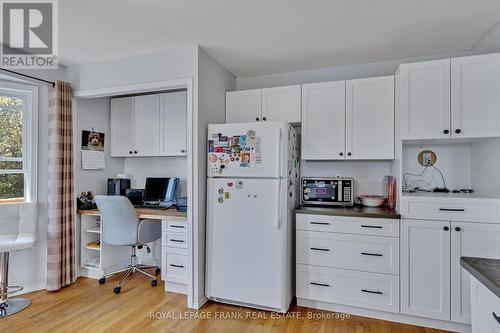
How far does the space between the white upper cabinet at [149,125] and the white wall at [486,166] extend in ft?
9.96

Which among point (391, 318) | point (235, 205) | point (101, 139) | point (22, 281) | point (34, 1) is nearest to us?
point (34, 1)

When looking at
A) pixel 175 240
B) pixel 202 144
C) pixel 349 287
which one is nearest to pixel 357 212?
pixel 349 287

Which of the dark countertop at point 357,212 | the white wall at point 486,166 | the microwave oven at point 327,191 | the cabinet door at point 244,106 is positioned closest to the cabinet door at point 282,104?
the cabinet door at point 244,106

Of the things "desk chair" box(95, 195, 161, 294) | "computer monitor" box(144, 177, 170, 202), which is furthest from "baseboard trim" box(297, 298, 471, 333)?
"computer monitor" box(144, 177, 170, 202)

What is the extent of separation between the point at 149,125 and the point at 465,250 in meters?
3.53

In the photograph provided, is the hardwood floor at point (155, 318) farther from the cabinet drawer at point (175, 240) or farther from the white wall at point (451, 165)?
the white wall at point (451, 165)

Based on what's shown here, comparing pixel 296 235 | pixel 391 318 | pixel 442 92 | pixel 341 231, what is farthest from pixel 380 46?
pixel 391 318

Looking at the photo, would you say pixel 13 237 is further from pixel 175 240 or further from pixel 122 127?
pixel 122 127

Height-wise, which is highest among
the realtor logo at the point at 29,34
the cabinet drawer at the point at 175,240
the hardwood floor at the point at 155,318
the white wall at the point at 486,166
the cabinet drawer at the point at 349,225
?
the realtor logo at the point at 29,34

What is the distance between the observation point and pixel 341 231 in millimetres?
2539

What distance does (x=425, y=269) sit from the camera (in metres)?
2.32

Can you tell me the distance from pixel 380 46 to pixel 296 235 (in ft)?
6.54

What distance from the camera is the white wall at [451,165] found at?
9.05ft

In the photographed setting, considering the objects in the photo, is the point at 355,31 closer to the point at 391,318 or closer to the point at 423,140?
the point at 423,140
